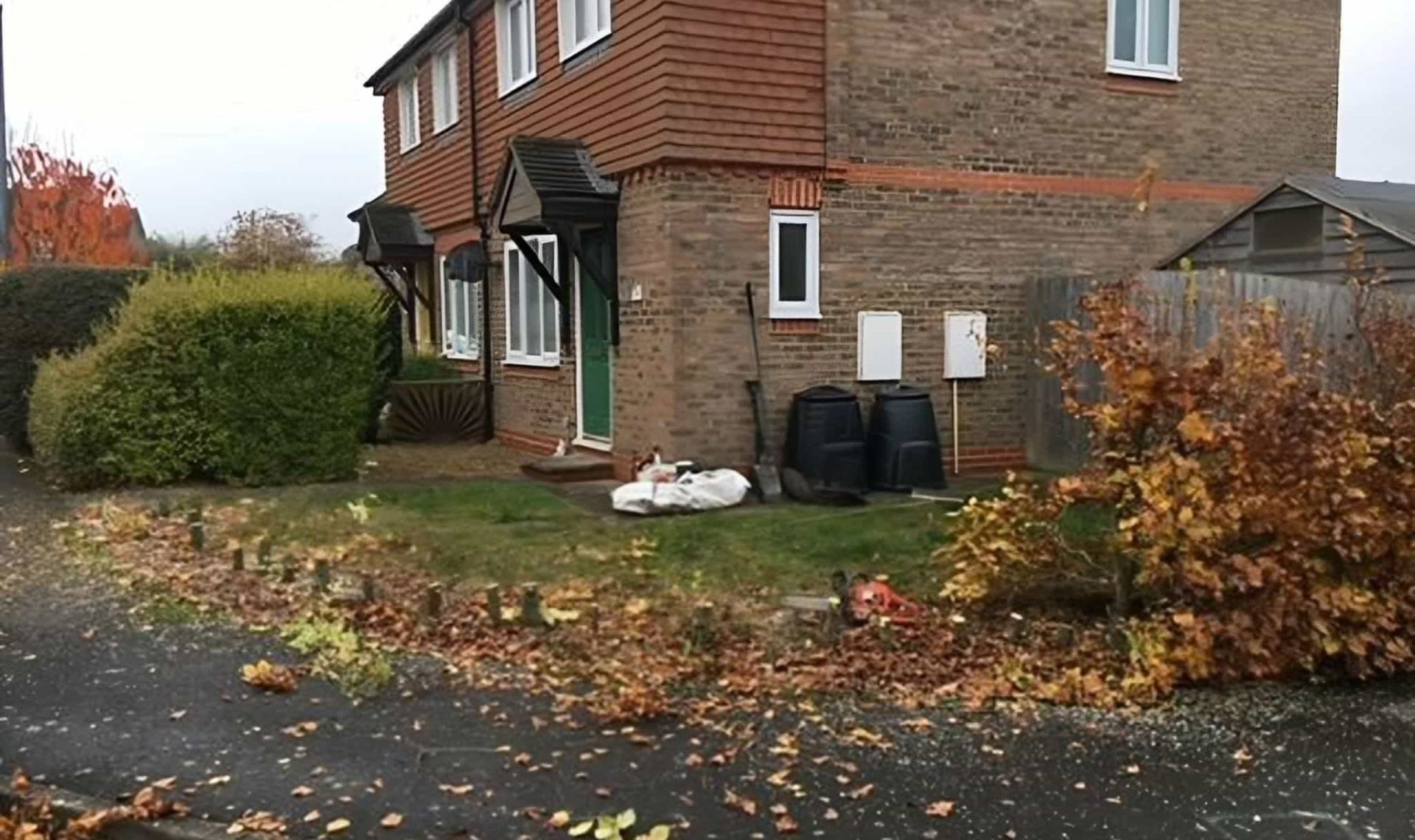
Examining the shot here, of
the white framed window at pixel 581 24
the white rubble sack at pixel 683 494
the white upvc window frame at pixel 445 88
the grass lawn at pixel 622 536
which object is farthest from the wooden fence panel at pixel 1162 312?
the white upvc window frame at pixel 445 88

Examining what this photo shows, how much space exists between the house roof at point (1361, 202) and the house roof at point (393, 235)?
38.8 feet

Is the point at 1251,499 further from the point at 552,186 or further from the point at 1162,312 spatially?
the point at 552,186

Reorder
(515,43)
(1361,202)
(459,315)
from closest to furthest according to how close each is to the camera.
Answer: (1361,202)
(515,43)
(459,315)

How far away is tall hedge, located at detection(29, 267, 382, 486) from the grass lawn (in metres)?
0.72

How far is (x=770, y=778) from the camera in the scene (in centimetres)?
470

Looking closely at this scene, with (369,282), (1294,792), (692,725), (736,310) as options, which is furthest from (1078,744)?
(369,282)

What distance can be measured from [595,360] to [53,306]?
619cm

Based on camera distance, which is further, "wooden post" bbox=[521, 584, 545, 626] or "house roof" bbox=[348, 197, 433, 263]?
"house roof" bbox=[348, 197, 433, 263]

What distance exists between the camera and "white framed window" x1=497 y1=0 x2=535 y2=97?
14.8 meters

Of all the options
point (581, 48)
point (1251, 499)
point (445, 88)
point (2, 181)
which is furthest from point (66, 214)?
point (1251, 499)

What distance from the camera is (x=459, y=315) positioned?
18750 mm

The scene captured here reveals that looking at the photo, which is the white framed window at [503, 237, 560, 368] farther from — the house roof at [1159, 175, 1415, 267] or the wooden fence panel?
the house roof at [1159, 175, 1415, 267]

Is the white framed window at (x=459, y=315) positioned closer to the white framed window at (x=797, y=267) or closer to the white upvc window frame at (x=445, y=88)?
the white upvc window frame at (x=445, y=88)

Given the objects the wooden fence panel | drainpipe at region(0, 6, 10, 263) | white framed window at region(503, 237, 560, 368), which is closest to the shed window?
the wooden fence panel
